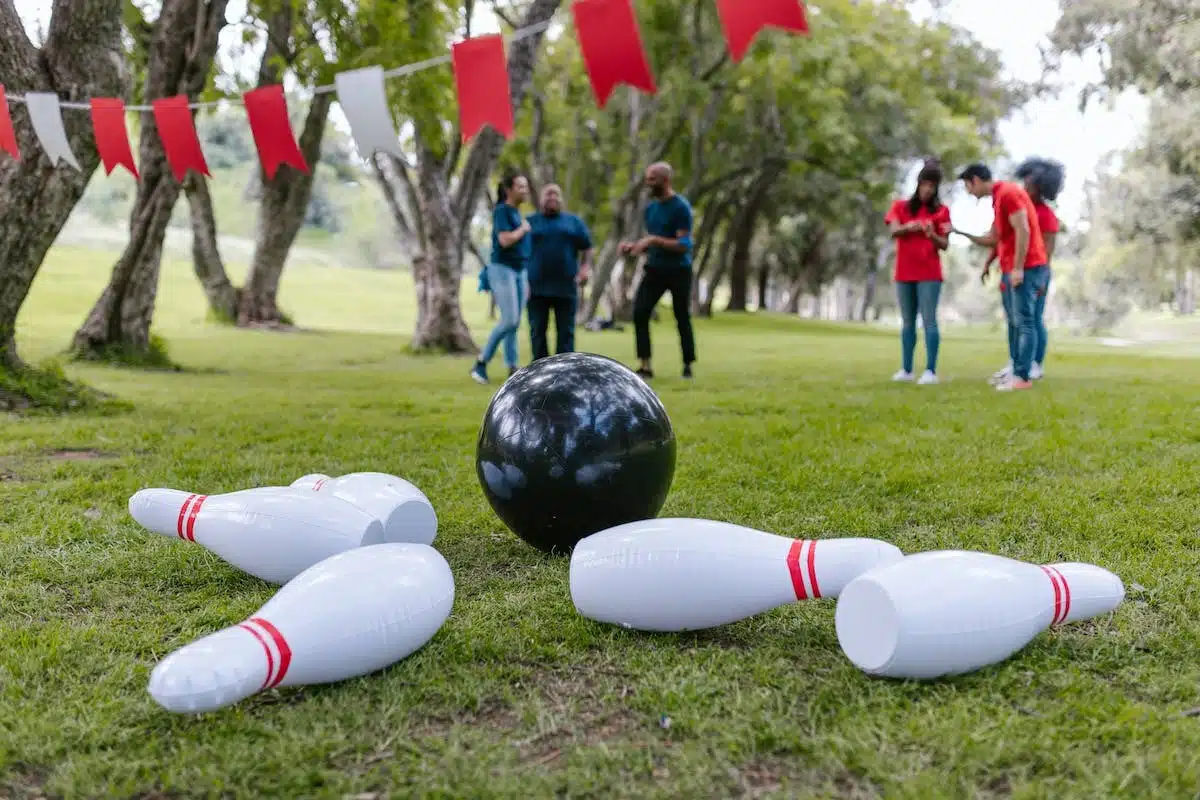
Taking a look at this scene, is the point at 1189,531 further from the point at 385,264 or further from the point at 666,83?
the point at 385,264

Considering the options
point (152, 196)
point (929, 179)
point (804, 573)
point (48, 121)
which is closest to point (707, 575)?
point (804, 573)

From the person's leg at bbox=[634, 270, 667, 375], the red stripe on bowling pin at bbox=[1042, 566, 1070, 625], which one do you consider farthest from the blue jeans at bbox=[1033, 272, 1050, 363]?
the red stripe on bowling pin at bbox=[1042, 566, 1070, 625]

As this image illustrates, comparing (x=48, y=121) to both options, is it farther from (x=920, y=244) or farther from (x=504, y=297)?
(x=920, y=244)

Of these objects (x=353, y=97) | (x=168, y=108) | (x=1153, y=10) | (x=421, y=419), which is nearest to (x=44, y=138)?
(x=168, y=108)

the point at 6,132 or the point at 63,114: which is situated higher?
the point at 63,114

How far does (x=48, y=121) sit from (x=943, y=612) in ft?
19.4

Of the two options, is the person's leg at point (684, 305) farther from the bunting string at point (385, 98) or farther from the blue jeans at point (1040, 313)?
the bunting string at point (385, 98)

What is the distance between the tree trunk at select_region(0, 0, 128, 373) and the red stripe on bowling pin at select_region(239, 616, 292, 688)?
5.40m

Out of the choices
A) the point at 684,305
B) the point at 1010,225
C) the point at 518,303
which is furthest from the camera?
the point at 518,303

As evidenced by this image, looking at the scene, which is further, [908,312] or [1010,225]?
[908,312]

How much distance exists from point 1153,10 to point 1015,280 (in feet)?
48.7

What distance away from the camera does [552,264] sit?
317 inches

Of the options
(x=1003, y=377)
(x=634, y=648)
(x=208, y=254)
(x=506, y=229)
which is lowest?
(x=634, y=648)

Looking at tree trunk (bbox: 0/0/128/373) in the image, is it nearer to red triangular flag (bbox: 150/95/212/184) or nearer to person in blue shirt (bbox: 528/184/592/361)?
red triangular flag (bbox: 150/95/212/184)
